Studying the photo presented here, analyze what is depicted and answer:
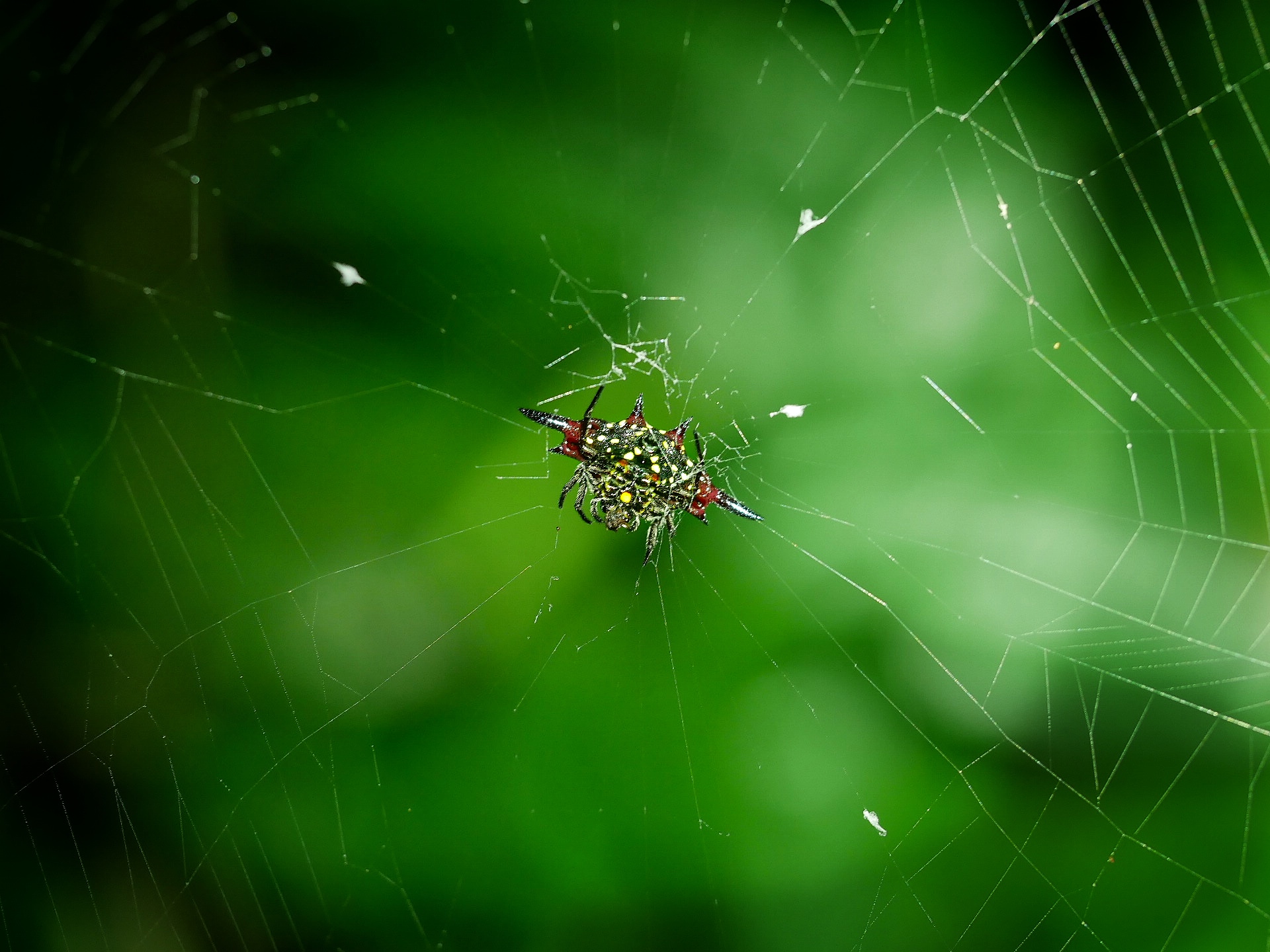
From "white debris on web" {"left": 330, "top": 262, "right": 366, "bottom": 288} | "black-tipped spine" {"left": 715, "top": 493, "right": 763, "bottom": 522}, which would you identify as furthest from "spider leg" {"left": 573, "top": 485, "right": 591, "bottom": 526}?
"white debris on web" {"left": 330, "top": 262, "right": 366, "bottom": 288}

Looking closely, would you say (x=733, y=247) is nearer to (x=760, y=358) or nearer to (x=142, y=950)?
(x=760, y=358)

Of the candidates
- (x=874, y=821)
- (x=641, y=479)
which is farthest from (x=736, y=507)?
(x=874, y=821)

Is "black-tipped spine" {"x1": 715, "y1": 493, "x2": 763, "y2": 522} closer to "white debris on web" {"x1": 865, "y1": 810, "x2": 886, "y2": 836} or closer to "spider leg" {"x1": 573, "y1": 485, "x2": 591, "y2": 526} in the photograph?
"spider leg" {"x1": 573, "y1": 485, "x2": 591, "y2": 526}

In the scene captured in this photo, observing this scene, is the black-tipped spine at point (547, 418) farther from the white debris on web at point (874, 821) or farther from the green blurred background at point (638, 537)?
the white debris on web at point (874, 821)

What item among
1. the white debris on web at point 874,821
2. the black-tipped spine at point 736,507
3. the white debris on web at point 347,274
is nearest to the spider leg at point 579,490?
the black-tipped spine at point 736,507

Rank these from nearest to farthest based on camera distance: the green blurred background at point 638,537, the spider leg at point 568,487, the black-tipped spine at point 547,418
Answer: the green blurred background at point 638,537 → the black-tipped spine at point 547,418 → the spider leg at point 568,487

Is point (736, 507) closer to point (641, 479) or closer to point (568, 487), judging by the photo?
point (641, 479)

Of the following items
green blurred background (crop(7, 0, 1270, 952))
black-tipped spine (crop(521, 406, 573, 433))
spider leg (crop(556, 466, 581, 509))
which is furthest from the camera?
spider leg (crop(556, 466, 581, 509))
